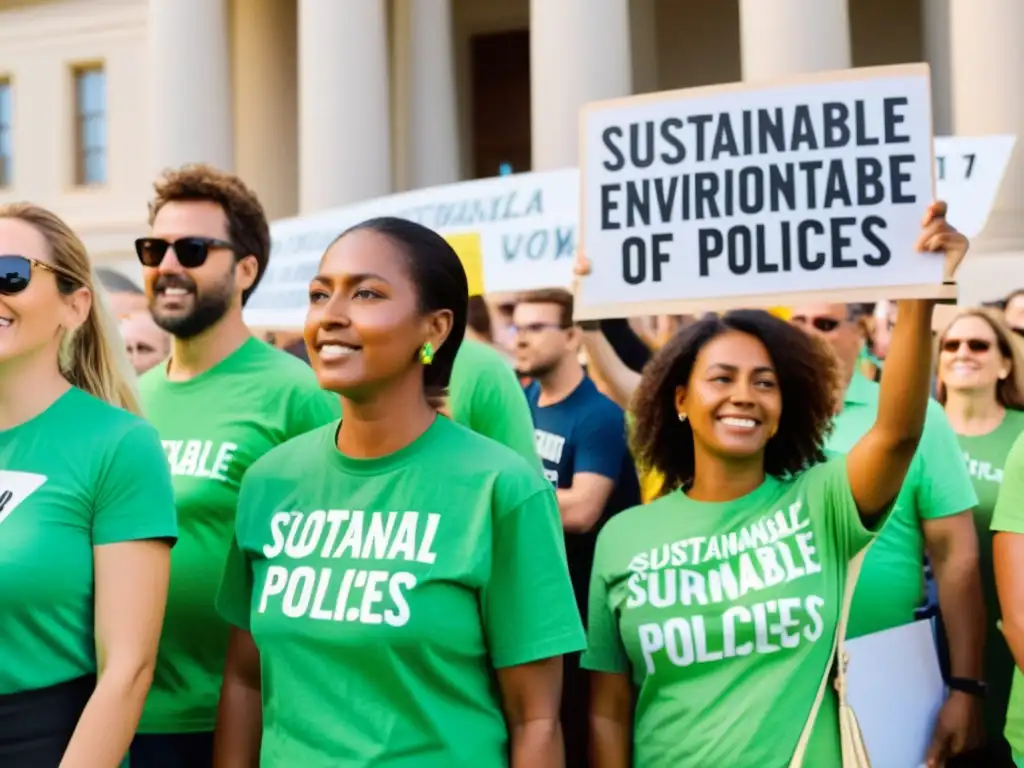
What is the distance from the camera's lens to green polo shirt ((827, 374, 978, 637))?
3852mm

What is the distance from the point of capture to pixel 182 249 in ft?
11.5

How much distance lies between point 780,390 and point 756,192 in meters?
0.71

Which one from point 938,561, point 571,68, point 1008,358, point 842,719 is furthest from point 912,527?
point 571,68

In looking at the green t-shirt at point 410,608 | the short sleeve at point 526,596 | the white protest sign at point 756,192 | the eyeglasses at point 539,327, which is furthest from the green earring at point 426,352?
the eyeglasses at point 539,327

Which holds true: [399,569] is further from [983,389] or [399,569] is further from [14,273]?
[983,389]

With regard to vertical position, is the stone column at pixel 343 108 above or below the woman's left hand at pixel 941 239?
above

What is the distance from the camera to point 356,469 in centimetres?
266

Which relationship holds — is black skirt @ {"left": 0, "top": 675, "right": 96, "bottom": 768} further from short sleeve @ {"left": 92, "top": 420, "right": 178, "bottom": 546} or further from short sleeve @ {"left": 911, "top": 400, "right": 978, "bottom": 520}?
short sleeve @ {"left": 911, "top": 400, "right": 978, "bottom": 520}

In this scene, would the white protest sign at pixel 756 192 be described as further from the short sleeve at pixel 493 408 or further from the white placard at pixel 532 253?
the white placard at pixel 532 253

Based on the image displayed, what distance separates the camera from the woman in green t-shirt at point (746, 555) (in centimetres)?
296

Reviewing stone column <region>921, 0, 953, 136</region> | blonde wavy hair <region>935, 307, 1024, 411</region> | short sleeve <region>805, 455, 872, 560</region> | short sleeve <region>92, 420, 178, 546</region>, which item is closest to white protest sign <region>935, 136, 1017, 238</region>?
blonde wavy hair <region>935, 307, 1024, 411</region>

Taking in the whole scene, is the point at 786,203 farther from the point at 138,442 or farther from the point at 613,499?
the point at 138,442

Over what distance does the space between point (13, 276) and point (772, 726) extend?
191cm

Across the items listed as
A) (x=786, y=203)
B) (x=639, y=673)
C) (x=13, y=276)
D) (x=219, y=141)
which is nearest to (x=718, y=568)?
(x=639, y=673)
